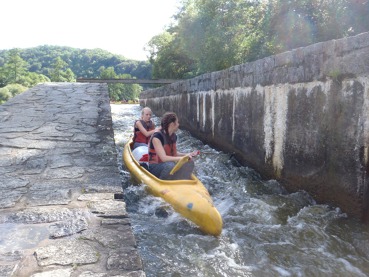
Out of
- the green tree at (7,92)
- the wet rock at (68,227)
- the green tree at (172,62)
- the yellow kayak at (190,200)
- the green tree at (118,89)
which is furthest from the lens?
the green tree at (118,89)

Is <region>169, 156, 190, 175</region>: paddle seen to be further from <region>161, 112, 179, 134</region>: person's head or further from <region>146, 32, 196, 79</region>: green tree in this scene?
<region>146, 32, 196, 79</region>: green tree

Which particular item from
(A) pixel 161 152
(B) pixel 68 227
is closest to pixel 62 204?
(B) pixel 68 227

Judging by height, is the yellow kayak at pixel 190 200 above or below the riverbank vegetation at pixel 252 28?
below

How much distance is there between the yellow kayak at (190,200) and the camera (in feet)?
11.4

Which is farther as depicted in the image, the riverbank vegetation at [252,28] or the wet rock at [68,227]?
the riverbank vegetation at [252,28]

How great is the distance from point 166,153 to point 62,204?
210 centimetres

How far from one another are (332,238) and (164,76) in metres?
30.2

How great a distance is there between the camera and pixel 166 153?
4.73 metres

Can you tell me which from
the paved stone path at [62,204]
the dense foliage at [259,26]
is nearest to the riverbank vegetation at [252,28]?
the dense foliage at [259,26]

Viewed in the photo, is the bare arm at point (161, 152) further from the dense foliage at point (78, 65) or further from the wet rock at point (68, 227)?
the dense foliage at point (78, 65)

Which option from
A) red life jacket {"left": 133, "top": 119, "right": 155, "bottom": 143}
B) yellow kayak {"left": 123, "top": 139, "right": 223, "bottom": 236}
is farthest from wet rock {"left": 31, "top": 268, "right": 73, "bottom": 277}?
red life jacket {"left": 133, "top": 119, "right": 155, "bottom": 143}

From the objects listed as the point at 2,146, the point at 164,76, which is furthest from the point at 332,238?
the point at 164,76

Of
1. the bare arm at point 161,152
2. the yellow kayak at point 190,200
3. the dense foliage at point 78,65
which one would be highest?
the dense foliage at point 78,65

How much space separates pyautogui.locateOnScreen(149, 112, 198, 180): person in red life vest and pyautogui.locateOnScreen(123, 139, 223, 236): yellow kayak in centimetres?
14
